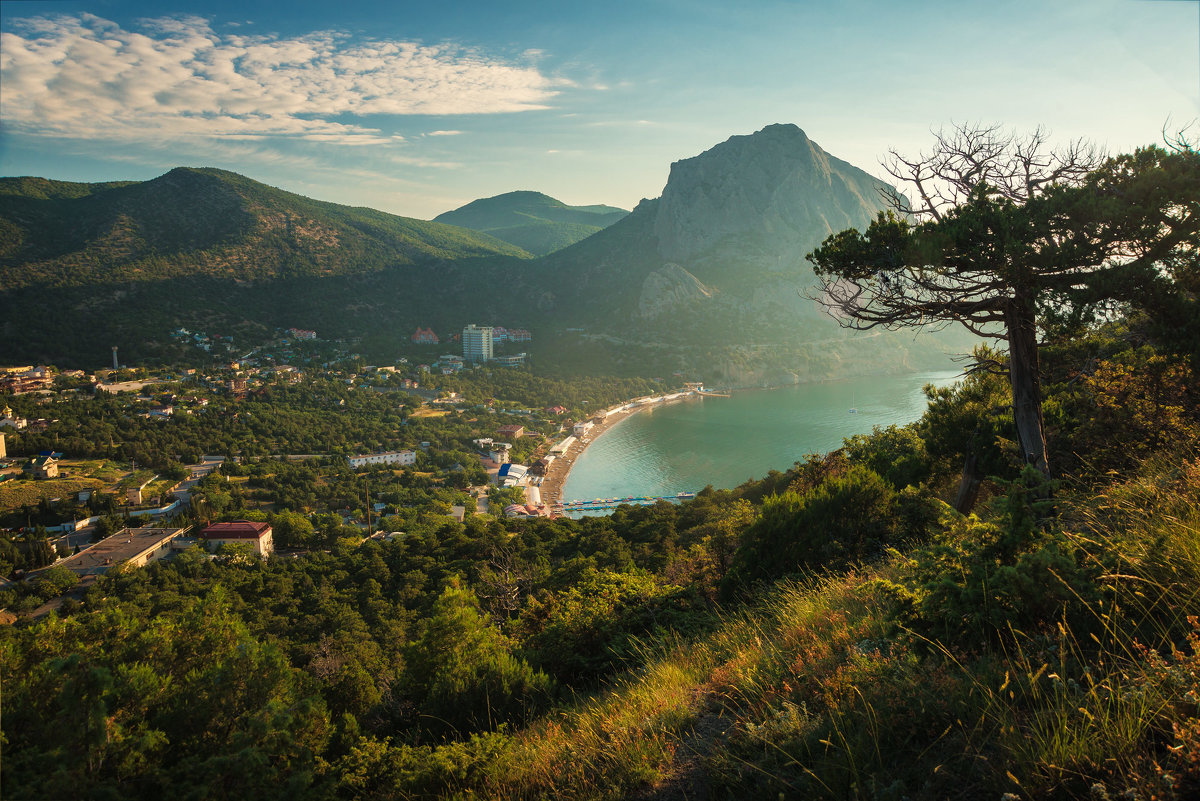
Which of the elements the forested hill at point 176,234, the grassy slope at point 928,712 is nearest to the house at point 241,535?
the grassy slope at point 928,712

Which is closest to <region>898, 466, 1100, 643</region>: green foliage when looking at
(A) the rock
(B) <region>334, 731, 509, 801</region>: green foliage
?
(B) <region>334, 731, 509, 801</region>: green foliage

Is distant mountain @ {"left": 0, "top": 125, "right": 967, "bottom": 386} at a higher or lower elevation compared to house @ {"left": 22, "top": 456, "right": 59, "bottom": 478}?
higher

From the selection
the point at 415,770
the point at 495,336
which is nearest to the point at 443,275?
the point at 495,336

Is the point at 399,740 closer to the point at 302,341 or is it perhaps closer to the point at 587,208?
the point at 302,341

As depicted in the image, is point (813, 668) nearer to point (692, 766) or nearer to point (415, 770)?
point (692, 766)

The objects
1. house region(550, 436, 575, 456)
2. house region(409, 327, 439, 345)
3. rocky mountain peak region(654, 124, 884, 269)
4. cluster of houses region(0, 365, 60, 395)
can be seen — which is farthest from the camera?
rocky mountain peak region(654, 124, 884, 269)

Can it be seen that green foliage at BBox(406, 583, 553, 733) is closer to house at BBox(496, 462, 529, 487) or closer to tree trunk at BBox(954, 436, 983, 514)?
tree trunk at BBox(954, 436, 983, 514)

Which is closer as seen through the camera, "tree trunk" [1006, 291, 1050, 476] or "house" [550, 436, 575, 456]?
"tree trunk" [1006, 291, 1050, 476]
